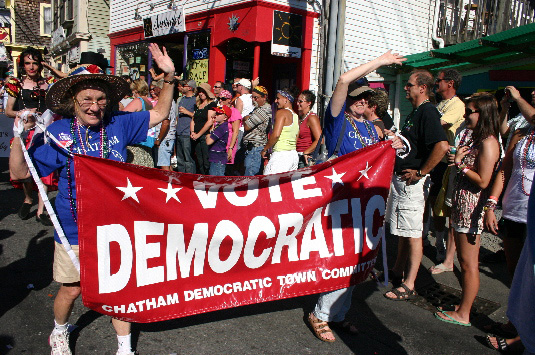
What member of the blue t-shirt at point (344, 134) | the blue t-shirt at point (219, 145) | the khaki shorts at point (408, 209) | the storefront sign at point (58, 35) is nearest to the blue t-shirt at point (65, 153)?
the blue t-shirt at point (344, 134)

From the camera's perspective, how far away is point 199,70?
13328 millimetres

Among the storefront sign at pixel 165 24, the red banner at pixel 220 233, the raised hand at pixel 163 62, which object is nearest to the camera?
the red banner at pixel 220 233

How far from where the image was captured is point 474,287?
12.1 feet

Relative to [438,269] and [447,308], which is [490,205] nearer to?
[447,308]

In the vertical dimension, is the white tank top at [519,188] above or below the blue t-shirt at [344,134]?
below

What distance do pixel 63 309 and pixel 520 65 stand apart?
1007 cm

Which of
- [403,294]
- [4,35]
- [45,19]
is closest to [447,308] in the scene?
[403,294]

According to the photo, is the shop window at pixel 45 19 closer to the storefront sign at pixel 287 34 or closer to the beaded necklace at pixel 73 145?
the storefront sign at pixel 287 34

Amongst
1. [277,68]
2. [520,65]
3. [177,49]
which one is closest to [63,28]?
[177,49]

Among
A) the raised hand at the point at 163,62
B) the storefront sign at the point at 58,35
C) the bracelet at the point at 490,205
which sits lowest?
the bracelet at the point at 490,205

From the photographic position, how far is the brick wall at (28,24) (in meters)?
33.0

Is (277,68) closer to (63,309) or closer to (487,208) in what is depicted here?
(487,208)

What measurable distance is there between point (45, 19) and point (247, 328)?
34079mm

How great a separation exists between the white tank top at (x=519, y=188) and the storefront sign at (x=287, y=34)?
7937 mm
